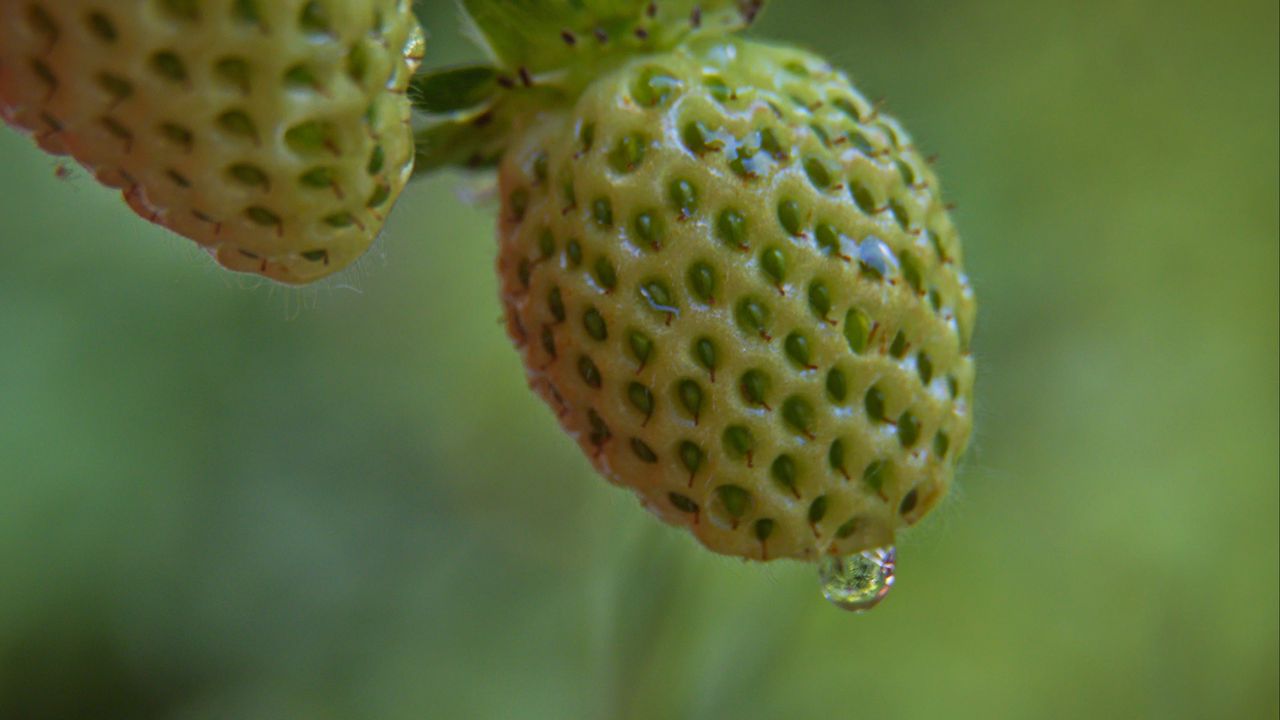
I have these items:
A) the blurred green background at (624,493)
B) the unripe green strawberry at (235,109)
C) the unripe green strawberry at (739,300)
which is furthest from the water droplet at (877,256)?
the blurred green background at (624,493)

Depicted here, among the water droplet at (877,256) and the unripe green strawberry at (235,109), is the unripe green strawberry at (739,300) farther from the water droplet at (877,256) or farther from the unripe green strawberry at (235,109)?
the unripe green strawberry at (235,109)

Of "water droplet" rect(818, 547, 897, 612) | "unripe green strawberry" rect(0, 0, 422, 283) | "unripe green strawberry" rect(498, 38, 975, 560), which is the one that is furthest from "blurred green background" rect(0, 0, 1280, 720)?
"unripe green strawberry" rect(0, 0, 422, 283)

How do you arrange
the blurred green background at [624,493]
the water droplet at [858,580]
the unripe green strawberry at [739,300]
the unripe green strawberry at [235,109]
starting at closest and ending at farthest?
the unripe green strawberry at [235,109]
the unripe green strawberry at [739,300]
the water droplet at [858,580]
the blurred green background at [624,493]

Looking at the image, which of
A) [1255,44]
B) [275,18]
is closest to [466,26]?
[275,18]

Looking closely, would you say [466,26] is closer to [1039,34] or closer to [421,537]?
[421,537]

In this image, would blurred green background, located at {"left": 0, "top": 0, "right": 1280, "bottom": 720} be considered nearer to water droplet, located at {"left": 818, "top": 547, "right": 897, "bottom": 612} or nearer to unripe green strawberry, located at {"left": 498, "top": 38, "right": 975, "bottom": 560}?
water droplet, located at {"left": 818, "top": 547, "right": 897, "bottom": 612}
